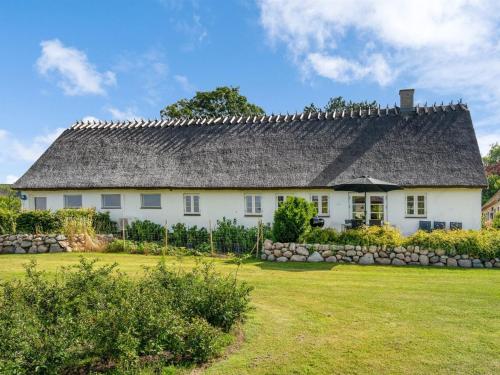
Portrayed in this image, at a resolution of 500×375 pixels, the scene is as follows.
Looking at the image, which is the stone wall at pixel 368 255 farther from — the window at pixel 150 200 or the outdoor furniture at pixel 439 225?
the window at pixel 150 200

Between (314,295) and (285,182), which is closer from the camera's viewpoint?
(314,295)

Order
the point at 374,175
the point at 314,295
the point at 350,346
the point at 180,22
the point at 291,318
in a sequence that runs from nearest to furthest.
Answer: the point at 350,346 → the point at 291,318 → the point at 314,295 → the point at 180,22 → the point at 374,175

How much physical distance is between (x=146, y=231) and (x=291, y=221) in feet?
26.7

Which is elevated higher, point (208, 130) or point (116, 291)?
point (208, 130)

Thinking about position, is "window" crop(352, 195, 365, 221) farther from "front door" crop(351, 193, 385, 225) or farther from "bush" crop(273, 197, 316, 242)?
"bush" crop(273, 197, 316, 242)

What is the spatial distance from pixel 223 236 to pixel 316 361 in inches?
499

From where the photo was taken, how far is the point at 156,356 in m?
5.61

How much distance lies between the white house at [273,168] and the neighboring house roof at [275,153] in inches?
2.2

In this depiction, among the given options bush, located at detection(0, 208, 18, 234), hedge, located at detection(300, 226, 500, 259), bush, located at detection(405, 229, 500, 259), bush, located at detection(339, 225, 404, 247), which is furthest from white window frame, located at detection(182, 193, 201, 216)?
bush, located at detection(405, 229, 500, 259)

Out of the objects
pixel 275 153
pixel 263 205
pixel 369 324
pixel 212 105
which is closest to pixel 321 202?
pixel 263 205

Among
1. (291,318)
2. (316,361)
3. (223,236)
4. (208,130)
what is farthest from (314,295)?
(208,130)

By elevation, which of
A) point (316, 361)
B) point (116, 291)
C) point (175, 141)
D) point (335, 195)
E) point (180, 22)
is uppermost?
point (180, 22)

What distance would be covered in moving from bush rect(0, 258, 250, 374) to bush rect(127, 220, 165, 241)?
→ 12.6 metres

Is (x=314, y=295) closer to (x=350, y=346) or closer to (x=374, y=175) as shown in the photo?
(x=350, y=346)
